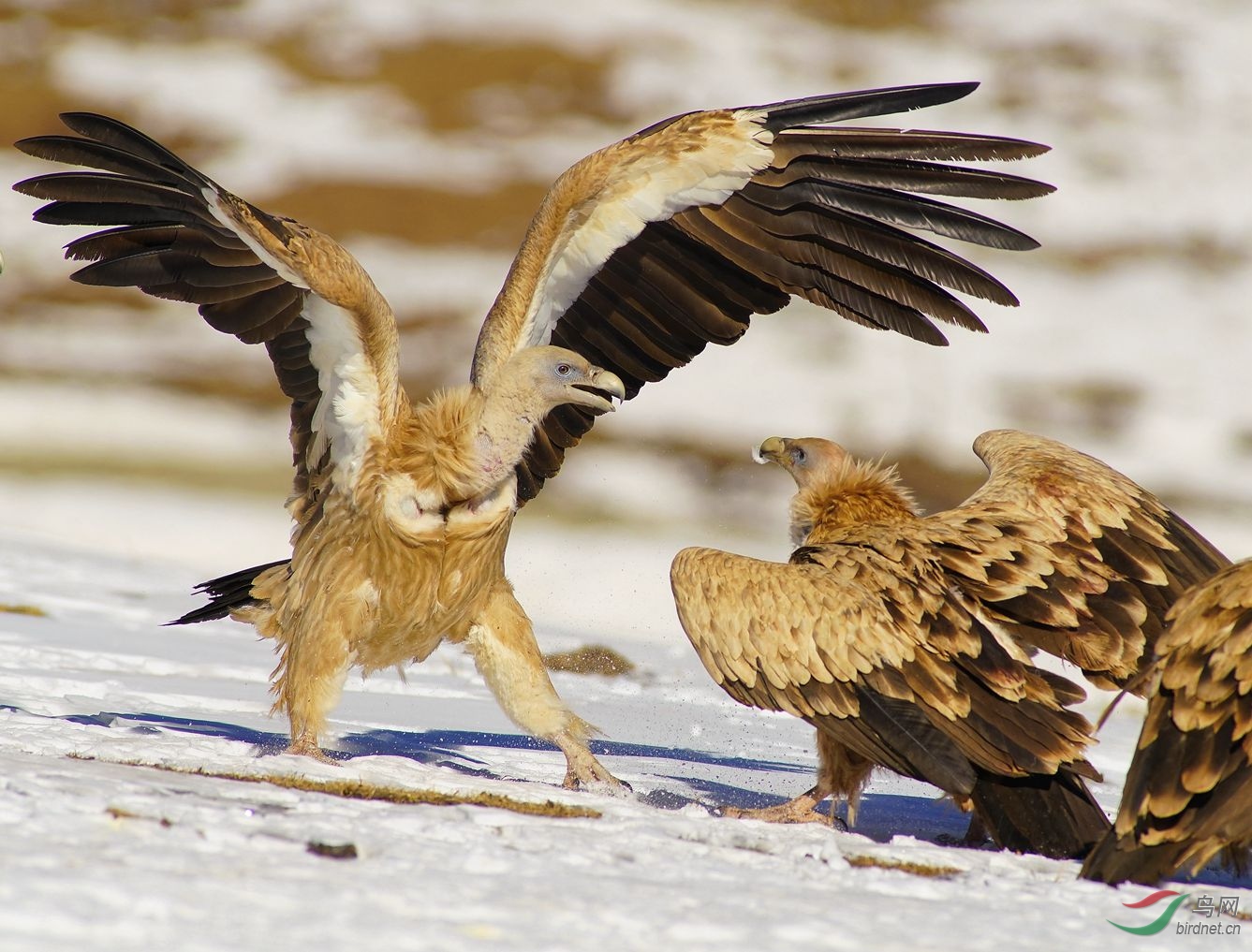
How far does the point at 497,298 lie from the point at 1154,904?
149 inches

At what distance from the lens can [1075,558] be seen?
600 centimetres

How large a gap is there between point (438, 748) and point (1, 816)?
3.39 m

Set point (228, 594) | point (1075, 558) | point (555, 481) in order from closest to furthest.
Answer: point (1075, 558), point (228, 594), point (555, 481)

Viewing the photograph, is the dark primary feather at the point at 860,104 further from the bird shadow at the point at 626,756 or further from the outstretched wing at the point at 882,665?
the bird shadow at the point at 626,756

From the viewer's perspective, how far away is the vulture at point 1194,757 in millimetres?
4566

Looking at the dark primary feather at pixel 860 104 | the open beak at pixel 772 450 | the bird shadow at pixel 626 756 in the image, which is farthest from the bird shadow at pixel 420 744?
the dark primary feather at pixel 860 104

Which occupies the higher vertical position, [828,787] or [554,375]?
[554,375]

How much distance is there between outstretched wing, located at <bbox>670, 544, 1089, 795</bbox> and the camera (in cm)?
530

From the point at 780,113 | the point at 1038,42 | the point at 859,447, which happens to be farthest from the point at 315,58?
the point at 780,113

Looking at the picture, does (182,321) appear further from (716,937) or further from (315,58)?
(716,937)

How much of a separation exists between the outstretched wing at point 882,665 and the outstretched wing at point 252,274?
5.37ft

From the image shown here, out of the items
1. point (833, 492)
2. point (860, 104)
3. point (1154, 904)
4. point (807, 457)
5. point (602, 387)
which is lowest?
point (1154, 904)

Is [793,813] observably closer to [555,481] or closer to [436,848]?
[436,848]

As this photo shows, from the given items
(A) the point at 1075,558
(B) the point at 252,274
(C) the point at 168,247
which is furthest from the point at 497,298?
(A) the point at 1075,558
